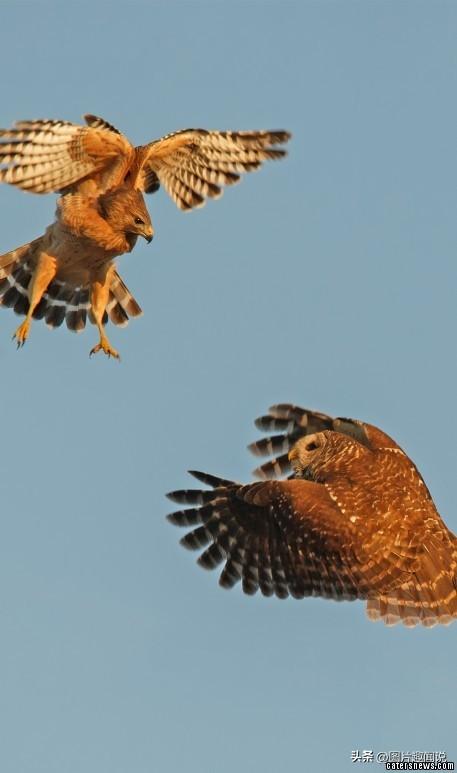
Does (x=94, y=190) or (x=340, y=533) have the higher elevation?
(x=94, y=190)

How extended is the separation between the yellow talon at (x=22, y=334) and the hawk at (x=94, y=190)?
1 cm

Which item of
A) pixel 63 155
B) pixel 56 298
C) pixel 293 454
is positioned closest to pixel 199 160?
pixel 63 155

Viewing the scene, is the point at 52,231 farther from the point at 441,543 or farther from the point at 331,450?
the point at 441,543

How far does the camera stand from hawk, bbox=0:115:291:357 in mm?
17500

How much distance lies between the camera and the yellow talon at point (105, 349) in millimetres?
18719

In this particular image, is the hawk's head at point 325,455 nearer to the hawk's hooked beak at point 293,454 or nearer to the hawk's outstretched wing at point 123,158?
the hawk's hooked beak at point 293,454

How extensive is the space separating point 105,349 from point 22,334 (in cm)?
90

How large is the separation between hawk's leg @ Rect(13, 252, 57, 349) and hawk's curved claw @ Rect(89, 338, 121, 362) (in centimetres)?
74

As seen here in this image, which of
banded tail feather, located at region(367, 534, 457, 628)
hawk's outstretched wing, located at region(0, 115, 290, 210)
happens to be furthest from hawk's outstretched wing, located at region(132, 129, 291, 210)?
banded tail feather, located at region(367, 534, 457, 628)

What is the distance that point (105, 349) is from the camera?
1880cm

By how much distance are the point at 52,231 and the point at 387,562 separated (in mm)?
5381

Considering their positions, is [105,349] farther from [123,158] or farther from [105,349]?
[123,158]

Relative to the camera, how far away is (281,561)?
53.1ft

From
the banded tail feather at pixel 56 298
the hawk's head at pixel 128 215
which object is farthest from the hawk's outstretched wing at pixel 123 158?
the banded tail feather at pixel 56 298
